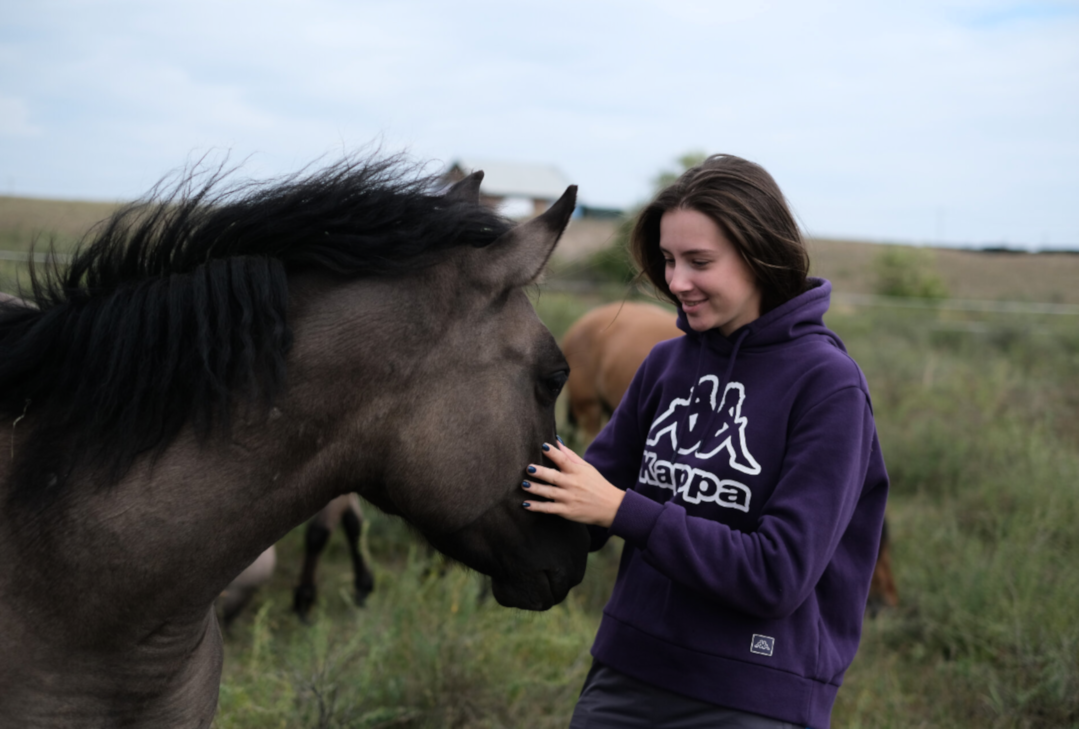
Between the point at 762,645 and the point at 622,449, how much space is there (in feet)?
2.33

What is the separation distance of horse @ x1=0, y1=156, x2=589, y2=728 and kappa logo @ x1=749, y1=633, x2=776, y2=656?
1.73 ft

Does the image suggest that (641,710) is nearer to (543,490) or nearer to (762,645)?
(762,645)

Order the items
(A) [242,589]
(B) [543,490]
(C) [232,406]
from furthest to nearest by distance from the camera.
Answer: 1. (A) [242,589]
2. (B) [543,490]
3. (C) [232,406]

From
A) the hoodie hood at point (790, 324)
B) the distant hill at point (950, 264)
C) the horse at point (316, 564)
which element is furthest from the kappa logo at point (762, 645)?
the distant hill at point (950, 264)

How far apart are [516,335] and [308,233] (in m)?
0.52

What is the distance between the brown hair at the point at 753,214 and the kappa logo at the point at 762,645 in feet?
2.67

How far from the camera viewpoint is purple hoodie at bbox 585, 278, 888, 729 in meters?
1.70

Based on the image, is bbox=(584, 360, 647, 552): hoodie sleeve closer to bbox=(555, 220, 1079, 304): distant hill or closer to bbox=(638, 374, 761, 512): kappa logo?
bbox=(638, 374, 761, 512): kappa logo

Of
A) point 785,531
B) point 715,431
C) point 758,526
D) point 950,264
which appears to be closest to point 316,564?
point 715,431

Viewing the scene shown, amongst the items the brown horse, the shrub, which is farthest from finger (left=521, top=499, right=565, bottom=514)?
the shrub

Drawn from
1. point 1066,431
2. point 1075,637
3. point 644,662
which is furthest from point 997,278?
point 644,662

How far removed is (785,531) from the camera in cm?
167

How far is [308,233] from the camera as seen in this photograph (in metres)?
1.68

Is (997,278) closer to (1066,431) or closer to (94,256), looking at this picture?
(1066,431)
